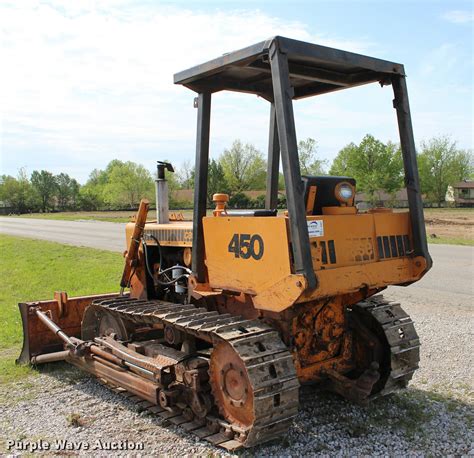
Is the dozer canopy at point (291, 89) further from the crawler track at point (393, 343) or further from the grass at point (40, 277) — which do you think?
the grass at point (40, 277)

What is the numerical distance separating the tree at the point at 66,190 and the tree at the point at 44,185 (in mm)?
1133

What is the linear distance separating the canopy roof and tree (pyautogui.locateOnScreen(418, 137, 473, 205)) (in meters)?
73.3

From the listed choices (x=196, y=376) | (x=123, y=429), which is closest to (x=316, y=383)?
(x=196, y=376)

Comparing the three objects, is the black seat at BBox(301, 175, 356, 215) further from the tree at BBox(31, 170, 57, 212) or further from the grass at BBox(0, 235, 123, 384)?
the tree at BBox(31, 170, 57, 212)

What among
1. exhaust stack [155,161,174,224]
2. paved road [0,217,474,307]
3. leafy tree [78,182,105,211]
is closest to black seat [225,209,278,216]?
exhaust stack [155,161,174,224]

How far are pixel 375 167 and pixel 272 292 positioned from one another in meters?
46.4

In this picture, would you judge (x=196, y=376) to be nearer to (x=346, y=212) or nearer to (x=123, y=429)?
(x=123, y=429)

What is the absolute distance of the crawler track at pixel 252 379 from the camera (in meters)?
4.27

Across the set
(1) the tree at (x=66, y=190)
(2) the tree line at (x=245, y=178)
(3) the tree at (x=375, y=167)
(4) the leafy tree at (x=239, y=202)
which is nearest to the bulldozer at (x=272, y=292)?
(4) the leafy tree at (x=239, y=202)

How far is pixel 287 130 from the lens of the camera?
430cm

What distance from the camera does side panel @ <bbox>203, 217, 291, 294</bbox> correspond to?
4.44 m

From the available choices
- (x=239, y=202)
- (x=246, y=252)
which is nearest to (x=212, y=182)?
(x=239, y=202)

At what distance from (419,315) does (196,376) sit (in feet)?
18.8

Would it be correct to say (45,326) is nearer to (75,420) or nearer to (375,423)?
(75,420)
